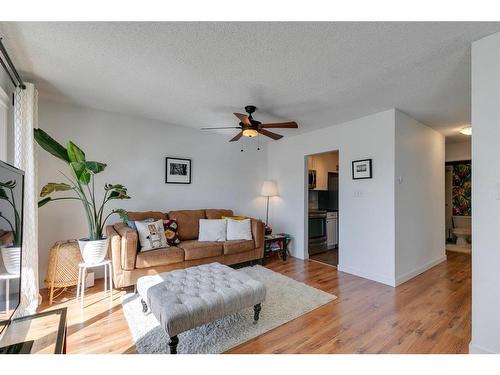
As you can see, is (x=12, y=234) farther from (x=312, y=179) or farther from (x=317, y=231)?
(x=312, y=179)

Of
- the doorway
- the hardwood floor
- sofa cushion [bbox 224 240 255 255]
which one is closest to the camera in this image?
the hardwood floor

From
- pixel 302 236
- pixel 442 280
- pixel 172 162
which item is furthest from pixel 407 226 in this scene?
pixel 172 162

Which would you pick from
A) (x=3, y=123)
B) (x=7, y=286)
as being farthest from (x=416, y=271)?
(x=3, y=123)

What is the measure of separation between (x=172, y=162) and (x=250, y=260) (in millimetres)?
2069

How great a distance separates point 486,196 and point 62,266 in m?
3.92

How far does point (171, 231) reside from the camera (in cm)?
329

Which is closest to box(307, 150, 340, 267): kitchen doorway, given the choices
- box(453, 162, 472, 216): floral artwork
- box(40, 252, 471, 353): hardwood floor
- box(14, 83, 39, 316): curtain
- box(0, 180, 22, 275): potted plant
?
box(40, 252, 471, 353): hardwood floor

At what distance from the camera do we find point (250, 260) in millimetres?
3629

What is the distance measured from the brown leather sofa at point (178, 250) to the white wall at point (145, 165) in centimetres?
39

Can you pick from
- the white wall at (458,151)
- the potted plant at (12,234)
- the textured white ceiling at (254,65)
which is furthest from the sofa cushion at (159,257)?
the white wall at (458,151)

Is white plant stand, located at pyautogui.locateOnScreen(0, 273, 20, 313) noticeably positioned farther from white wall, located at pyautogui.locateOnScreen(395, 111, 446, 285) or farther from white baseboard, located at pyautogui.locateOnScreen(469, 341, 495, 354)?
white wall, located at pyautogui.locateOnScreen(395, 111, 446, 285)

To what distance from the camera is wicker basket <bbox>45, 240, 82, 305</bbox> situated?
2498 millimetres

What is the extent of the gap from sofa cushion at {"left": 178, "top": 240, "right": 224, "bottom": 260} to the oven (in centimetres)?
234
